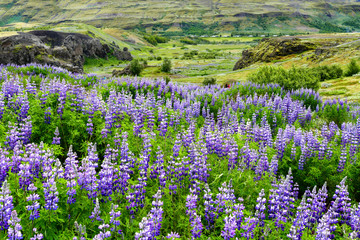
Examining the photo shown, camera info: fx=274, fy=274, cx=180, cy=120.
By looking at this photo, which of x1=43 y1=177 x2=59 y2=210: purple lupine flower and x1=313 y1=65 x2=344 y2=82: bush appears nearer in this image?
x1=43 y1=177 x2=59 y2=210: purple lupine flower

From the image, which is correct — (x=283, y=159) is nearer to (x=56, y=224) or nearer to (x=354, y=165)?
(x=354, y=165)

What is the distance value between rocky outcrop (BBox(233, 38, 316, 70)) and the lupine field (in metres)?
60.4

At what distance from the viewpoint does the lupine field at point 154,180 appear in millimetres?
4652

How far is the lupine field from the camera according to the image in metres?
4.65

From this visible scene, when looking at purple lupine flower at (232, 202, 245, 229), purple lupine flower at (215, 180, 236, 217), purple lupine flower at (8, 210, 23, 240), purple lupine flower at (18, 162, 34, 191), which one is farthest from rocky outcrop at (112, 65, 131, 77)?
purple lupine flower at (8, 210, 23, 240)

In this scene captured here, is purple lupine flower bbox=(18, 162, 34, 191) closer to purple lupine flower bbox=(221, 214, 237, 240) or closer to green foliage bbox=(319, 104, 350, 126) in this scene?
purple lupine flower bbox=(221, 214, 237, 240)

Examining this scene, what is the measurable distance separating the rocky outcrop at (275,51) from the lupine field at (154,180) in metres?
60.4

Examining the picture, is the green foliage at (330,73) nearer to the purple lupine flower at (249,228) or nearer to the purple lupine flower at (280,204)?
the purple lupine flower at (280,204)

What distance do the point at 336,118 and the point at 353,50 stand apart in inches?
1950

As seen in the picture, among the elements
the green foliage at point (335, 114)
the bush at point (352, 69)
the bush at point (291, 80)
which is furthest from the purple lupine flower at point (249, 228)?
the bush at point (352, 69)

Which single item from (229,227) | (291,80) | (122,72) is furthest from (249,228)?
(122,72)

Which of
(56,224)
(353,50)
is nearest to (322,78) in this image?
(353,50)

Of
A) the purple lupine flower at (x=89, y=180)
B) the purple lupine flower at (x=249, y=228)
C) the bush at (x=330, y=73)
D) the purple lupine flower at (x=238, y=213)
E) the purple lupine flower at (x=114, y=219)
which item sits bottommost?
the bush at (x=330, y=73)

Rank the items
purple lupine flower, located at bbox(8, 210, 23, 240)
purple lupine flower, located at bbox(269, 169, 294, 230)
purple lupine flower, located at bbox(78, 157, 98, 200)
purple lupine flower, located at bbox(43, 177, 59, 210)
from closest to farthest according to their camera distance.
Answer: purple lupine flower, located at bbox(8, 210, 23, 240), purple lupine flower, located at bbox(43, 177, 59, 210), purple lupine flower, located at bbox(78, 157, 98, 200), purple lupine flower, located at bbox(269, 169, 294, 230)
